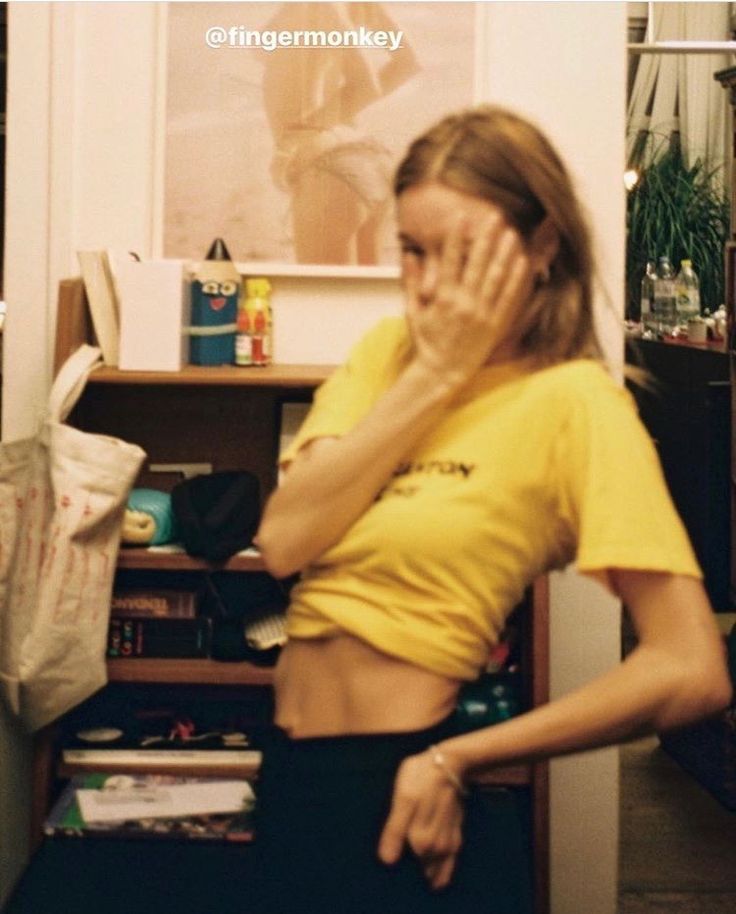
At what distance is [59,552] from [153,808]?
0.51 meters

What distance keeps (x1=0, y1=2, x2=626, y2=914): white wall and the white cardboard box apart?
→ 0.25 m

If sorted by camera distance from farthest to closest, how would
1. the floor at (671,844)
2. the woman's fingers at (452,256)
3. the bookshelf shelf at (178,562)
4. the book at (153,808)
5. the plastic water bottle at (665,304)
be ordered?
the plastic water bottle at (665,304), the floor at (671,844), the bookshelf shelf at (178,562), the book at (153,808), the woman's fingers at (452,256)

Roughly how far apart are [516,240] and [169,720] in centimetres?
168

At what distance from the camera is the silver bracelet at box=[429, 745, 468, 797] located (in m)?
1.14

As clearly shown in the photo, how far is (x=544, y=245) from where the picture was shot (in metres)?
1.29

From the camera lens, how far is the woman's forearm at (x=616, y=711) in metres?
1.09

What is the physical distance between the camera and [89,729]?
101 inches

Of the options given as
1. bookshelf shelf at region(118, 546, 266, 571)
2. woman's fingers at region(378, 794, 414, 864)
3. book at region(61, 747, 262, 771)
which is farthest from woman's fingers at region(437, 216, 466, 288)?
book at region(61, 747, 262, 771)

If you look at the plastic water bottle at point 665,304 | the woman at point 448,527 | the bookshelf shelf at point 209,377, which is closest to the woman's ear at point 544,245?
the woman at point 448,527

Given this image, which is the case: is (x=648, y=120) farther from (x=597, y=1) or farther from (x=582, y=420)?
(x=582, y=420)

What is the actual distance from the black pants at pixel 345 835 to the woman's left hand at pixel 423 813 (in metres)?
0.09

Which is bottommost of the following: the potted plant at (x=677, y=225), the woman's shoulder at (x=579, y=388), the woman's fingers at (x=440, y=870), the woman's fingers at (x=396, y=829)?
the woman's fingers at (x=440, y=870)

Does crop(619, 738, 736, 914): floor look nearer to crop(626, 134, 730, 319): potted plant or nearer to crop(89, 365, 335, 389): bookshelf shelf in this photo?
crop(89, 365, 335, 389): bookshelf shelf

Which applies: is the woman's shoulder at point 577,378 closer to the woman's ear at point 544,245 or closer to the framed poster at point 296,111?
the woman's ear at point 544,245
